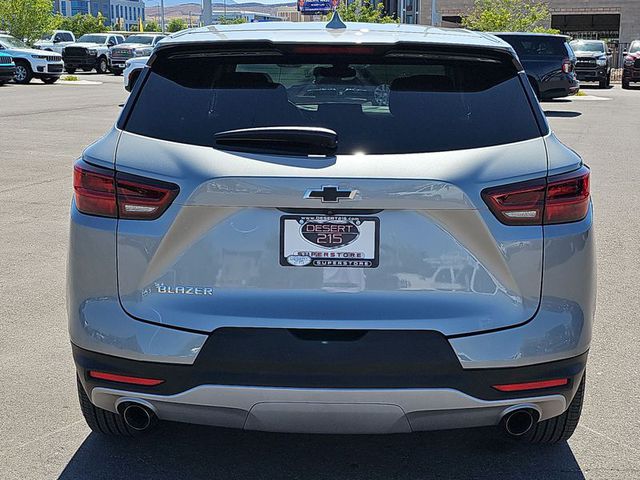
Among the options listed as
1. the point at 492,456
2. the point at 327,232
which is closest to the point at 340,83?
the point at 327,232

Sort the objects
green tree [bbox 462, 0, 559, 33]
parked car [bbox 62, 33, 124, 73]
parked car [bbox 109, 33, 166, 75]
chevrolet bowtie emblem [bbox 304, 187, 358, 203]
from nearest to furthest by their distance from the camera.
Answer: chevrolet bowtie emblem [bbox 304, 187, 358, 203] → green tree [bbox 462, 0, 559, 33] → parked car [bbox 109, 33, 166, 75] → parked car [bbox 62, 33, 124, 73]

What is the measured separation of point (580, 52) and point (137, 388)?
34.0m

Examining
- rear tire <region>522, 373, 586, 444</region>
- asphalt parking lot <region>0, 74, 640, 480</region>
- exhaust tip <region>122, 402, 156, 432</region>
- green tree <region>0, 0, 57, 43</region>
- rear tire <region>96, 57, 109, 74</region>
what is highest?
exhaust tip <region>122, 402, 156, 432</region>

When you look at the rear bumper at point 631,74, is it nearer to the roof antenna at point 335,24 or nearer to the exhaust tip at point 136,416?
the roof antenna at point 335,24

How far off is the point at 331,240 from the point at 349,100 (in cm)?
60

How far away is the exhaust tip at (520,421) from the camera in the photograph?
10.7 feet

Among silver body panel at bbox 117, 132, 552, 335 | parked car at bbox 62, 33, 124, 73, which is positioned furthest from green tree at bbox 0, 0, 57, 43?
silver body panel at bbox 117, 132, 552, 335

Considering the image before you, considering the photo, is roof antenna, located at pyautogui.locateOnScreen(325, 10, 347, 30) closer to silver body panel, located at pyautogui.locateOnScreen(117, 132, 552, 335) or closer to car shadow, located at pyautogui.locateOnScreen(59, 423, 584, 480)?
silver body panel, located at pyautogui.locateOnScreen(117, 132, 552, 335)

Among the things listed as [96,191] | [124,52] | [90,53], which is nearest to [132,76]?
[96,191]

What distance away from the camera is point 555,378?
3189mm

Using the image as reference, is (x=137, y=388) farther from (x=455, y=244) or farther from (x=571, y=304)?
(x=571, y=304)

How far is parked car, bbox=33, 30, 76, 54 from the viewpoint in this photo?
4338 cm

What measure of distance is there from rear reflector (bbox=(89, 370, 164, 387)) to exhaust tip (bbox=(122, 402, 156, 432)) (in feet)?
0.42

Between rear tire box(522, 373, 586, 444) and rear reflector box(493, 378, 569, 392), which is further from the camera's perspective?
rear tire box(522, 373, 586, 444)
